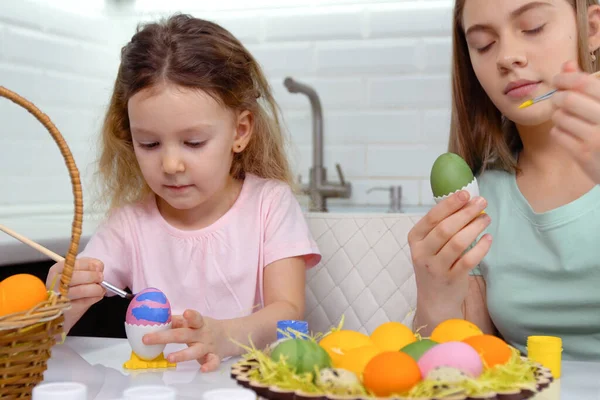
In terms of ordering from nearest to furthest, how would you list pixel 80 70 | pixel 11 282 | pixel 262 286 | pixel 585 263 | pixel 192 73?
1. pixel 11 282
2. pixel 585 263
3. pixel 192 73
4. pixel 262 286
5. pixel 80 70

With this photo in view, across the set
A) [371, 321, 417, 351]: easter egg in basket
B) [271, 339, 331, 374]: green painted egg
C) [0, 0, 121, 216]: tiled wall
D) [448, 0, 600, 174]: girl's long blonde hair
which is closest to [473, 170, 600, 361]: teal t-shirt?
[448, 0, 600, 174]: girl's long blonde hair

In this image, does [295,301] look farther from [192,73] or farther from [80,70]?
[80,70]

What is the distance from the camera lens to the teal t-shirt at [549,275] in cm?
135

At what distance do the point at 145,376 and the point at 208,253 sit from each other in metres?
0.57

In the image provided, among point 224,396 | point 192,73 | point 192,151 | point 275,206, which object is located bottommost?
point 224,396

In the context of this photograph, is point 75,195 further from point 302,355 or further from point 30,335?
point 302,355

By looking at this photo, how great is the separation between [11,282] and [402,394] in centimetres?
48

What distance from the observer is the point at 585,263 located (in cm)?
135

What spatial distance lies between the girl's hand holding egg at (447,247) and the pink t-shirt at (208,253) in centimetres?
32

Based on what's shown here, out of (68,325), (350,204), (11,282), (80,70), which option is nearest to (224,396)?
(11,282)

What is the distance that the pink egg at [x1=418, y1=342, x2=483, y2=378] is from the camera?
664 mm

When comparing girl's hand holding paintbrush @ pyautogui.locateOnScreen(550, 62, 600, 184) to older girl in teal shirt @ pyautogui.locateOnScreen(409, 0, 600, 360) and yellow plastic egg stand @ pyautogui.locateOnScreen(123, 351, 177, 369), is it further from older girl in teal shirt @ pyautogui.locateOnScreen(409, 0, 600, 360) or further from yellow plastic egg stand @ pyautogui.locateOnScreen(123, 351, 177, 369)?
yellow plastic egg stand @ pyautogui.locateOnScreen(123, 351, 177, 369)

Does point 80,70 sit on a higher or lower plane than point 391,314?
higher

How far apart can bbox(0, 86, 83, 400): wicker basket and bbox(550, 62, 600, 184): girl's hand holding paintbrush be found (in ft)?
2.15
